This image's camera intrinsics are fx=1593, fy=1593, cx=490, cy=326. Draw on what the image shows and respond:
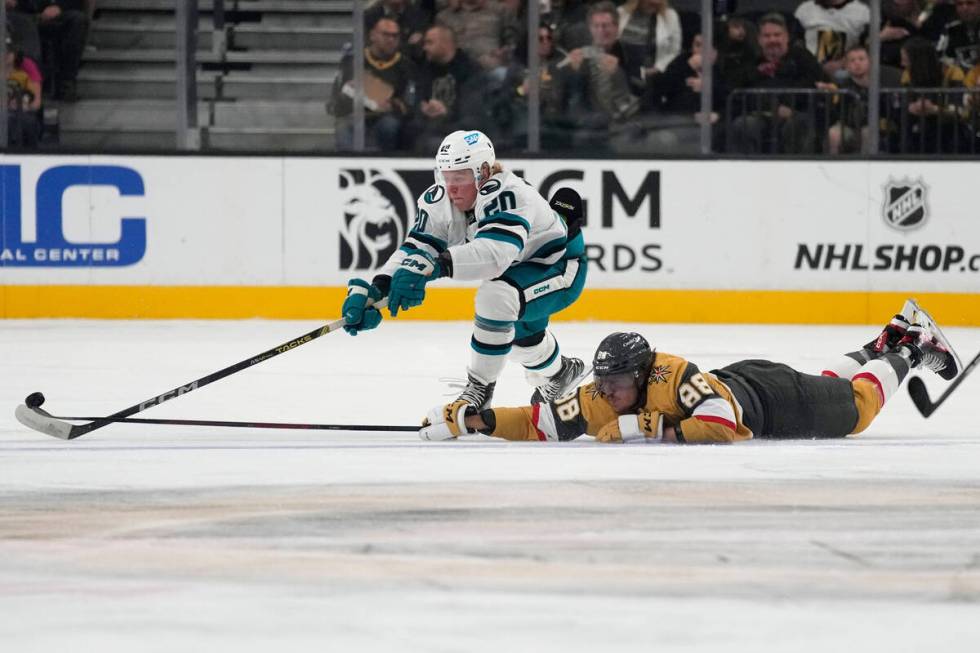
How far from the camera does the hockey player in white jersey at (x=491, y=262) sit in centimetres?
563

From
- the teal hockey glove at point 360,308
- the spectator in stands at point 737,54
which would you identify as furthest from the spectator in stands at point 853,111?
the teal hockey glove at point 360,308

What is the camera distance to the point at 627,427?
5215mm

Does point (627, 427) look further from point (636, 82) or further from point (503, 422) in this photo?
point (636, 82)

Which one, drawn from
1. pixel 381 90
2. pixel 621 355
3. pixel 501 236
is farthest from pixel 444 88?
pixel 621 355

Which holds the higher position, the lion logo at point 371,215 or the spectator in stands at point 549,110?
the spectator in stands at point 549,110

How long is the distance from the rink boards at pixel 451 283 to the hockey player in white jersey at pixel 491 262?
3.87 meters

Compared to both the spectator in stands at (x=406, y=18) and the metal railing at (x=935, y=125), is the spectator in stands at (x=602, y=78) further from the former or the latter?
the metal railing at (x=935, y=125)

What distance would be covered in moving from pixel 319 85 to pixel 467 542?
23.1 feet

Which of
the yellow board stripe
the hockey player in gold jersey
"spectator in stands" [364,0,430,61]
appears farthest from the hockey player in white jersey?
"spectator in stands" [364,0,430,61]

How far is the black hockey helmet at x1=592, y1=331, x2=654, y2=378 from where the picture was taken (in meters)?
5.00

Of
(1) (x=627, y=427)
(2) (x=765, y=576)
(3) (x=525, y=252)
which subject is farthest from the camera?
(3) (x=525, y=252)

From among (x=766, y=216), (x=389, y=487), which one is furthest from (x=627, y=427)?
(x=766, y=216)

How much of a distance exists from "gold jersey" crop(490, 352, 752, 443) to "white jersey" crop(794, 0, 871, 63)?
543cm

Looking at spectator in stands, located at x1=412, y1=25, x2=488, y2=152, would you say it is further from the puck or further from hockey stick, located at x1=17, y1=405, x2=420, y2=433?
the puck
